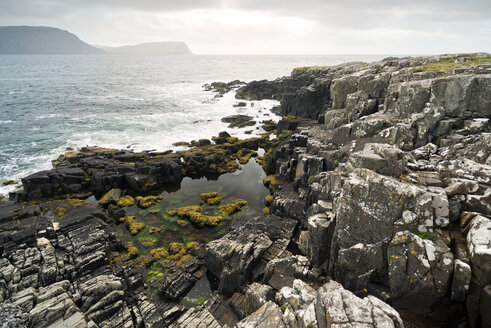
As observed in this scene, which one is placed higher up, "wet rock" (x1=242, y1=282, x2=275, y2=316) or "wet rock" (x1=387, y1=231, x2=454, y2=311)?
"wet rock" (x1=387, y1=231, x2=454, y2=311)

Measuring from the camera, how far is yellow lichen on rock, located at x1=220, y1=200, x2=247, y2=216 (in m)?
28.6

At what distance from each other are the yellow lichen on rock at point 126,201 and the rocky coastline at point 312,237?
15 centimetres

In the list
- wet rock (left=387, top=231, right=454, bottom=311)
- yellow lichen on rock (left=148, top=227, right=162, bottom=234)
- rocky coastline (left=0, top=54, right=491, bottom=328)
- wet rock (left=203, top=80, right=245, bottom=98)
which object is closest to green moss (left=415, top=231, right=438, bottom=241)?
rocky coastline (left=0, top=54, right=491, bottom=328)

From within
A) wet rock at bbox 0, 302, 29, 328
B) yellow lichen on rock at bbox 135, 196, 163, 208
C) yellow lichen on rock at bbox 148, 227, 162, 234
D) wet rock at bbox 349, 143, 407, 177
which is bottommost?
yellow lichen on rock at bbox 148, 227, 162, 234

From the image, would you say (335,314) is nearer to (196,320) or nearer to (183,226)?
(196,320)

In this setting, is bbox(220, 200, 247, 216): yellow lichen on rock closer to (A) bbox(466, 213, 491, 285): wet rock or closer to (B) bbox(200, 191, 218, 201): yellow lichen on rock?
(B) bbox(200, 191, 218, 201): yellow lichen on rock

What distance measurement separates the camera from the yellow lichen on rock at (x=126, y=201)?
30.6 m

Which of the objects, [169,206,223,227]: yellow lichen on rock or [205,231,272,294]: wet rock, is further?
[169,206,223,227]: yellow lichen on rock

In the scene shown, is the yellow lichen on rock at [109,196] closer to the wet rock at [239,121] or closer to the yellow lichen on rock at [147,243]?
the yellow lichen on rock at [147,243]

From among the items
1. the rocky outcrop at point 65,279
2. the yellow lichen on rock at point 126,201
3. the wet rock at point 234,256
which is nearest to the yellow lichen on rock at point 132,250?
the rocky outcrop at point 65,279

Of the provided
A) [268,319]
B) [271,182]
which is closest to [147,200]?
[271,182]

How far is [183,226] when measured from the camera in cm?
2670

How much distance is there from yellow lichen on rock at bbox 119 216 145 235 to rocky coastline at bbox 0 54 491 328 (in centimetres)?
21

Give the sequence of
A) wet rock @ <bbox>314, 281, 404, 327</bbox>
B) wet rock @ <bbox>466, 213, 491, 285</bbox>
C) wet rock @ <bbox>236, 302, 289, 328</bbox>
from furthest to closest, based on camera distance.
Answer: wet rock @ <bbox>236, 302, 289, 328</bbox> → wet rock @ <bbox>466, 213, 491, 285</bbox> → wet rock @ <bbox>314, 281, 404, 327</bbox>
